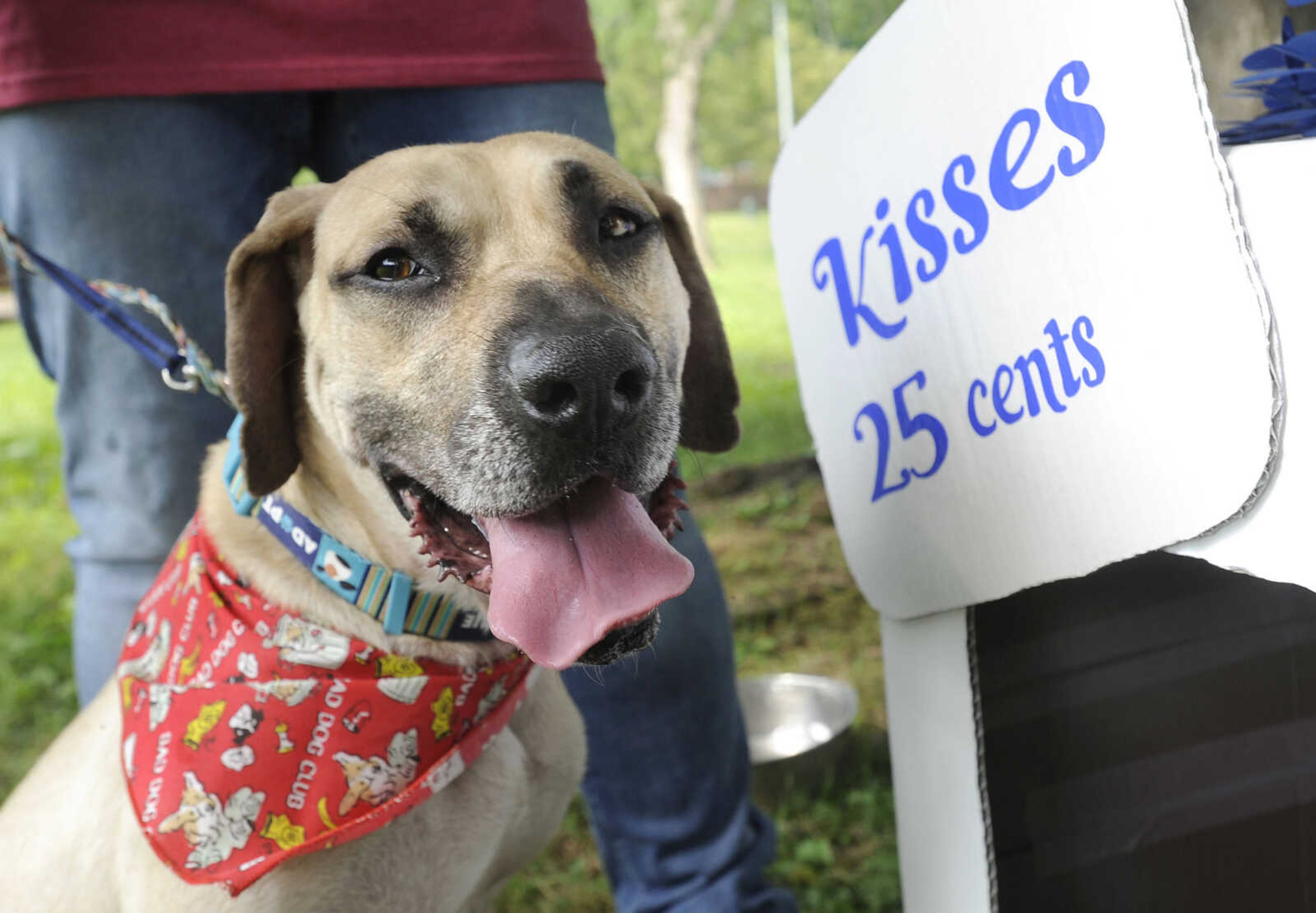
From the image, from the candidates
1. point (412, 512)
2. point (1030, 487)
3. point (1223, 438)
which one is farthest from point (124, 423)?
point (1223, 438)

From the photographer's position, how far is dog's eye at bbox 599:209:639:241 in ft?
6.26

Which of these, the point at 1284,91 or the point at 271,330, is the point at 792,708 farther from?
the point at 1284,91

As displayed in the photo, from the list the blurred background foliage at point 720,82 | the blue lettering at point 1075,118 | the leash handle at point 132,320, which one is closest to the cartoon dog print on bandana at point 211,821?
the leash handle at point 132,320

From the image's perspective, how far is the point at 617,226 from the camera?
193 centimetres

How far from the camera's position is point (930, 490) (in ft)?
6.04

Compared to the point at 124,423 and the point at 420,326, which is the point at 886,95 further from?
the point at 124,423

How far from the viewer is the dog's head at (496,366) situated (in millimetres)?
1538

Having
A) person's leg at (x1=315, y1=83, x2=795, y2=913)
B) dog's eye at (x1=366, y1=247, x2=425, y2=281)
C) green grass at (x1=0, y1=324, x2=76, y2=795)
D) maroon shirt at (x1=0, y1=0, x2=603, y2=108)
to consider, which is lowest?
green grass at (x1=0, y1=324, x2=76, y2=795)

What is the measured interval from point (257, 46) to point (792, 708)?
248cm

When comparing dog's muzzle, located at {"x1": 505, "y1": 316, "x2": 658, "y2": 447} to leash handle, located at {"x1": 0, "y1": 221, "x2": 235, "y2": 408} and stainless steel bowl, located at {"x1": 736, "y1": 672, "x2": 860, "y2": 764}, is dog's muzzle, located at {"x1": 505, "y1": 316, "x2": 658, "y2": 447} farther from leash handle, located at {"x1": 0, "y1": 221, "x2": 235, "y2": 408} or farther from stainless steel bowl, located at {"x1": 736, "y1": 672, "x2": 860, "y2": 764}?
stainless steel bowl, located at {"x1": 736, "y1": 672, "x2": 860, "y2": 764}

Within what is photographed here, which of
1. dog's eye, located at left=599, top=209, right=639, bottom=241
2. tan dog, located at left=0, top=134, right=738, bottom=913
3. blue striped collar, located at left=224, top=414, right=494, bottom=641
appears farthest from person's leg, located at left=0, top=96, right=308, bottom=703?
dog's eye, located at left=599, top=209, right=639, bottom=241

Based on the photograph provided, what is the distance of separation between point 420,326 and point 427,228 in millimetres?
158

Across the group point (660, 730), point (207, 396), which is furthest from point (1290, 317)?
point (207, 396)

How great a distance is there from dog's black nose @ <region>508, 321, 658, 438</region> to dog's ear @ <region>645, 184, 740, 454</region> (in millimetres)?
592
